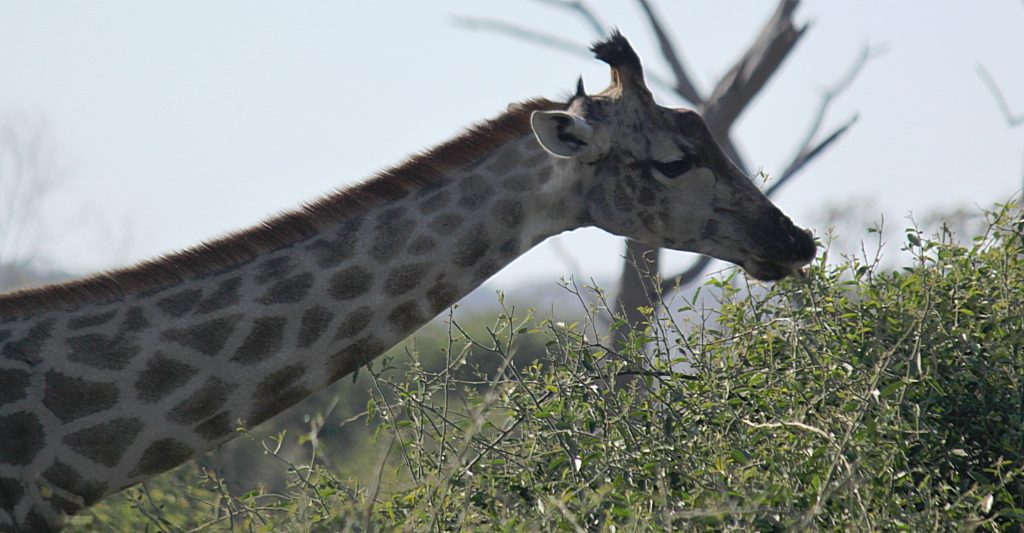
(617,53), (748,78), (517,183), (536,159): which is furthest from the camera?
(748,78)

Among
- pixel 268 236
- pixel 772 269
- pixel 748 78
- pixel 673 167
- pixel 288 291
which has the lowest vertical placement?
pixel 288 291

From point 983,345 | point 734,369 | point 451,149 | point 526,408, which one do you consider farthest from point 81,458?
point 983,345

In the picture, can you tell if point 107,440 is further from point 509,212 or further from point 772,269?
point 772,269

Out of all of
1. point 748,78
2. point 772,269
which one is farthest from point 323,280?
point 748,78

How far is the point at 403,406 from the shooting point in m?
4.73

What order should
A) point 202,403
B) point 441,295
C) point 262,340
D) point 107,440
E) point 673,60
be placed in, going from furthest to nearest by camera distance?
point 673,60 < point 441,295 < point 262,340 < point 202,403 < point 107,440

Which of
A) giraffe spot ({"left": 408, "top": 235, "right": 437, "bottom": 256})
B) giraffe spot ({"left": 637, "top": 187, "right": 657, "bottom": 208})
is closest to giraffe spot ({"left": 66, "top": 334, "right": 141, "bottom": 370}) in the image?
giraffe spot ({"left": 408, "top": 235, "right": 437, "bottom": 256})

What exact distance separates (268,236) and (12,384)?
3.40 feet

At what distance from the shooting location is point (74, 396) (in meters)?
4.59

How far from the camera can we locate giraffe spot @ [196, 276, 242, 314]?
4.82 m

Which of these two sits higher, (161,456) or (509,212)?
(509,212)

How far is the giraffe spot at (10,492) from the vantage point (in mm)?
4461

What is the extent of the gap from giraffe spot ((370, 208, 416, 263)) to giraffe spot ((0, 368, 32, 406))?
1.28m

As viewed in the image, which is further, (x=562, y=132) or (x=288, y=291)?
(x=562, y=132)
